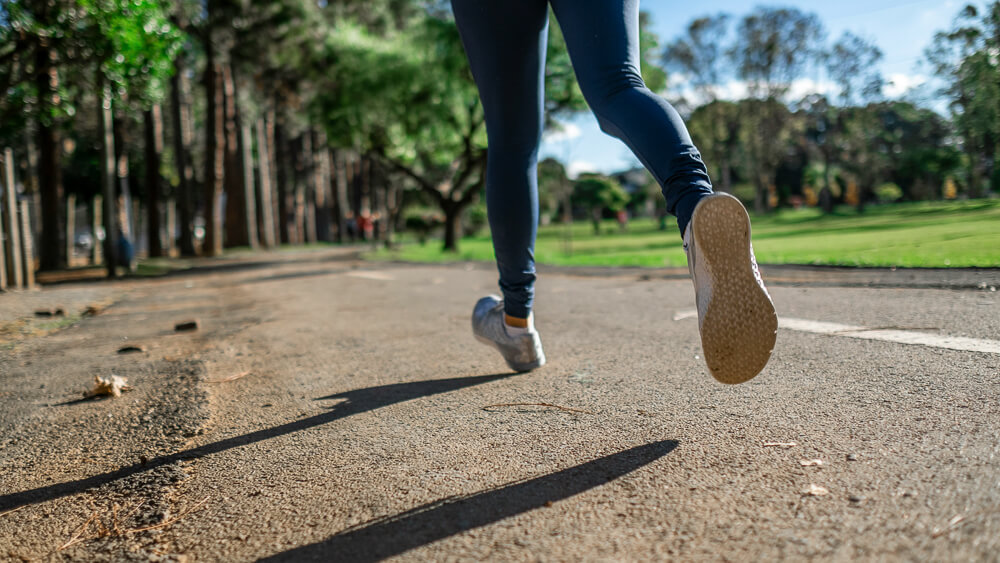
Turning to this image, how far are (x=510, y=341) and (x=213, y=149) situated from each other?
24.9m

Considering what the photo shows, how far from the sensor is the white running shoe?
2392 mm

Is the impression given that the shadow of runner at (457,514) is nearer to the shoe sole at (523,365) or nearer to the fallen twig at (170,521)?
the fallen twig at (170,521)

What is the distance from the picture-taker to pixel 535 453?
154 centimetres

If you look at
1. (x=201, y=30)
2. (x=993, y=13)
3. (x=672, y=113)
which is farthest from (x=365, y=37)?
(x=672, y=113)

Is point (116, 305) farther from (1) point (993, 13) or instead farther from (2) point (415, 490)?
(1) point (993, 13)

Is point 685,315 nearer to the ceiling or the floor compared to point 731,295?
nearer to the floor

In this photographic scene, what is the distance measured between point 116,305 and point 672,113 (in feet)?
23.5

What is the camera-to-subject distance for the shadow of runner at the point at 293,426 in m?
1.54

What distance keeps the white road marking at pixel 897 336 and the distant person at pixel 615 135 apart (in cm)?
113

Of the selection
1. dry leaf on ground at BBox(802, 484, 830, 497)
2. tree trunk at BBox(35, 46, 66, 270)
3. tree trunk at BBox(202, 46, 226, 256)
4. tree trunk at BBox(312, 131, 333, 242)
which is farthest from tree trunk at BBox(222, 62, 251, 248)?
dry leaf on ground at BBox(802, 484, 830, 497)

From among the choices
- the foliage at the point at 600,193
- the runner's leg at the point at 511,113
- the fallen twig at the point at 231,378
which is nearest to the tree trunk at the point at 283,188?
the foliage at the point at 600,193

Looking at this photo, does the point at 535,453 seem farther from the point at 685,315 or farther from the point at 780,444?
the point at 685,315

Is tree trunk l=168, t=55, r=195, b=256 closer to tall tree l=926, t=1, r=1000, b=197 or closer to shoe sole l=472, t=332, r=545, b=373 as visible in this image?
tall tree l=926, t=1, r=1000, b=197

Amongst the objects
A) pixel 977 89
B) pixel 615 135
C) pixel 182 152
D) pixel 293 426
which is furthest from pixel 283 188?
pixel 615 135
